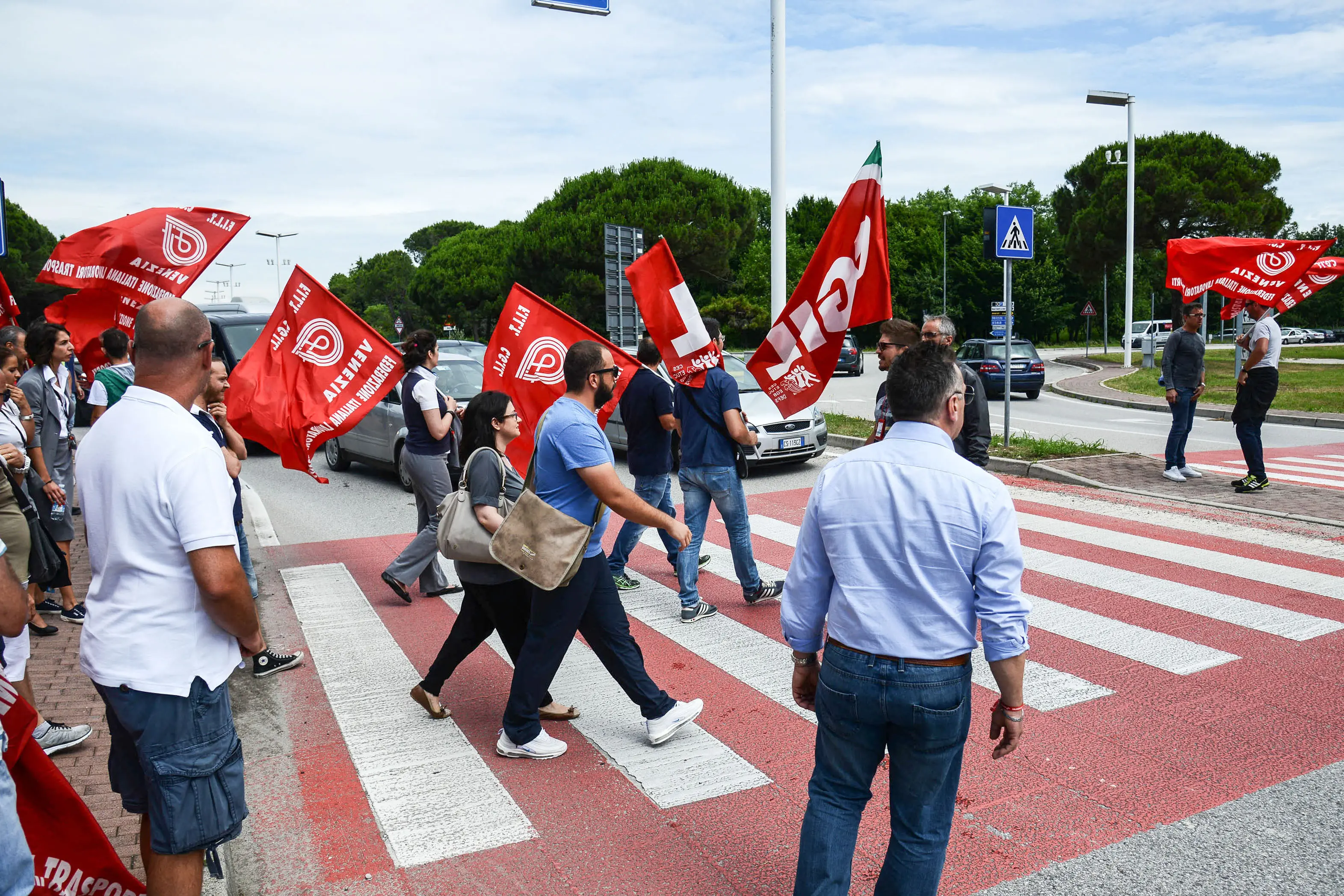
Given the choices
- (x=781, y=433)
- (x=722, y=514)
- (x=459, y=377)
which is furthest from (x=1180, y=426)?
(x=459, y=377)

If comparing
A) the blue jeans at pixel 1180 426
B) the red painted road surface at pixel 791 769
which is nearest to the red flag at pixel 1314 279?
the blue jeans at pixel 1180 426

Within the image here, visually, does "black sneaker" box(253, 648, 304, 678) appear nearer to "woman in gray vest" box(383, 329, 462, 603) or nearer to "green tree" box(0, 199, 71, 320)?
"woman in gray vest" box(383, 329, 462, 603)

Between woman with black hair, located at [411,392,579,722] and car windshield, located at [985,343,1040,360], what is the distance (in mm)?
21909

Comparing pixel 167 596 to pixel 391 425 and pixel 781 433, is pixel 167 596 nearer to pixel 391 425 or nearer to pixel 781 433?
pixel 391 425

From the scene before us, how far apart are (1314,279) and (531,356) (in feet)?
33.4

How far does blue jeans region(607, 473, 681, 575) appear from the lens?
7.44 meters

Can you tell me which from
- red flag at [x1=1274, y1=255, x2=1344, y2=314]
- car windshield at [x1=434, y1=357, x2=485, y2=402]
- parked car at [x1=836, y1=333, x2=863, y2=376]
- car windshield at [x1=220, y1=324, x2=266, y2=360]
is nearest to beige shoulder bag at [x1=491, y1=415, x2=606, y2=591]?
car windshield at [x1=434, y1=357, x2=485, y2=402]

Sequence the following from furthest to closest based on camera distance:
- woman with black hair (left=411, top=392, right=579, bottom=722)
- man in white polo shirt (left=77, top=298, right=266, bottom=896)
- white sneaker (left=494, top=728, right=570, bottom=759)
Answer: woman with black hair (left=411, top=392, right=579, bottom=722) → white sneaker (left=494, top=728, right=570, bottom=759) → man in white polo shirt (left=77, top=298, right=266, bottom=896)

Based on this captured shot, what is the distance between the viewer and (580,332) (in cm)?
687

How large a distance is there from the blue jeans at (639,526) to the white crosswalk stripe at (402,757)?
1.79 metres

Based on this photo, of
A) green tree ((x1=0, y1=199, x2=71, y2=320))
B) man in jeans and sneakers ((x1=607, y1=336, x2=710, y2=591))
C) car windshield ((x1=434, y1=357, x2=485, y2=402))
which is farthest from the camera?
green tree ((x1=0, y1=199, x2=71, y2=320))

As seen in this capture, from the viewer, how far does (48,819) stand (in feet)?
8.50

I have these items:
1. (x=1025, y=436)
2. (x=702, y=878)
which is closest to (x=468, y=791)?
(x=702, y=878)

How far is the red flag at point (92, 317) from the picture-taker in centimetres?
780
